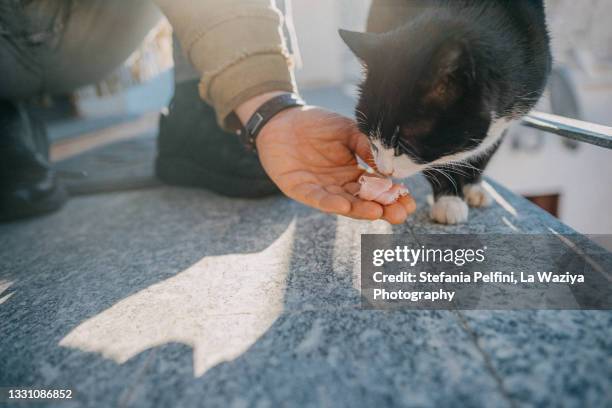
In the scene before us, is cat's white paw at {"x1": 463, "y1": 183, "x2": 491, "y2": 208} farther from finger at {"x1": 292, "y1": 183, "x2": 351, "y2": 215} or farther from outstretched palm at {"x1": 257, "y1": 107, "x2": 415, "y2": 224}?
finger at {"x1": 292, "y1": 183, "x2": 351, "y2": 215}

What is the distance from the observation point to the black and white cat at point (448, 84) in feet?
2.10

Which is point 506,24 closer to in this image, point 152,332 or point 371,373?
point 371,373

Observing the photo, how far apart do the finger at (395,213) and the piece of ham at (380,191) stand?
0.04 feet

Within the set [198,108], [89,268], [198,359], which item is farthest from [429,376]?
[198,108]

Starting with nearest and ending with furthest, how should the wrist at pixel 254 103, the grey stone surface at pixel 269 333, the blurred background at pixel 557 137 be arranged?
the grey stone surface at pixel 269 333, the wrist at pixel 254 103, the blurred background at pixel 557 137

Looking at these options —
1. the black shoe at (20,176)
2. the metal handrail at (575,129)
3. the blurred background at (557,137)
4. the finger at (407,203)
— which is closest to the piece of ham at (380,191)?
the finger at (407,203)

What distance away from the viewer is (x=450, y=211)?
2.68 feet

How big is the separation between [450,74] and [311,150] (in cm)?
30

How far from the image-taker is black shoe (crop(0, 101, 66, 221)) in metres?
1.09

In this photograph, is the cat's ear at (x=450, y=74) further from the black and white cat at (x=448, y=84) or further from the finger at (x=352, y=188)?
the finger at (x=352, y=188)

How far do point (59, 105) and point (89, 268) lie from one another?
3304 millimetres

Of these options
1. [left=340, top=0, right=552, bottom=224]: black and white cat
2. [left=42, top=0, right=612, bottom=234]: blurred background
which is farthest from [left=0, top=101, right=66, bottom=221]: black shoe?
[left=42, top=0, right=612, bottom=234]: blurred background

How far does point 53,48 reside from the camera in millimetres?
1102

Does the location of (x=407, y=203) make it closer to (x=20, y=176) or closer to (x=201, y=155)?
(x=201, y=155)
